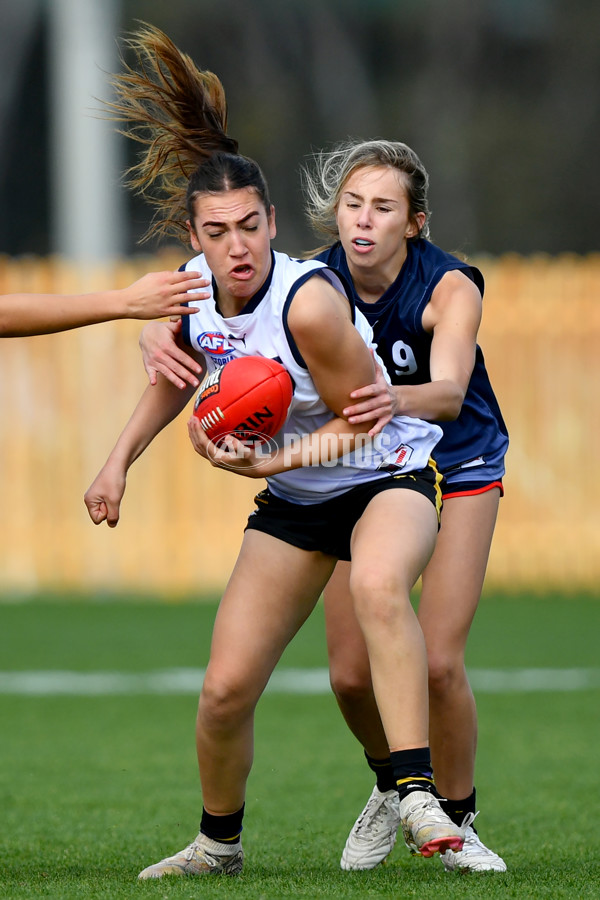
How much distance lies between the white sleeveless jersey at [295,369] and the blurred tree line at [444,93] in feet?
62.7

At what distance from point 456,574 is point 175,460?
780 centimetres

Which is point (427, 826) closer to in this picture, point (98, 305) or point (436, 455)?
point (436, 455)

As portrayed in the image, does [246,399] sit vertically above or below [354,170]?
below

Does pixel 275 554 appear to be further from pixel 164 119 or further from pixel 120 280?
pixel 120 280

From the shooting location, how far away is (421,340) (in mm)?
4504

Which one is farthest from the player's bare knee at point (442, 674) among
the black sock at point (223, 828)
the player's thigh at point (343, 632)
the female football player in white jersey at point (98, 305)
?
the female football player in white jersey at point (98, 305)

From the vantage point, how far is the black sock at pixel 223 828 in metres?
4.15

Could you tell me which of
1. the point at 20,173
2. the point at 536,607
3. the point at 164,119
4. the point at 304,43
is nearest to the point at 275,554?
the point at 164,119

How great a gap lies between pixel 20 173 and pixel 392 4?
24.7 feet

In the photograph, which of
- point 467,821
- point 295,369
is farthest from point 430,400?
point 467,821

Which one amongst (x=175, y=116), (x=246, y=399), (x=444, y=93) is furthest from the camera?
(x=444, y=93)

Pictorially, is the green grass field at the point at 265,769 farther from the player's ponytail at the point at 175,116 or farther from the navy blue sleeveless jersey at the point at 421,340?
the player's ponytail at the point at 175,116

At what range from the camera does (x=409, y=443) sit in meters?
4.18

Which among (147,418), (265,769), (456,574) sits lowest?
(265,769)
